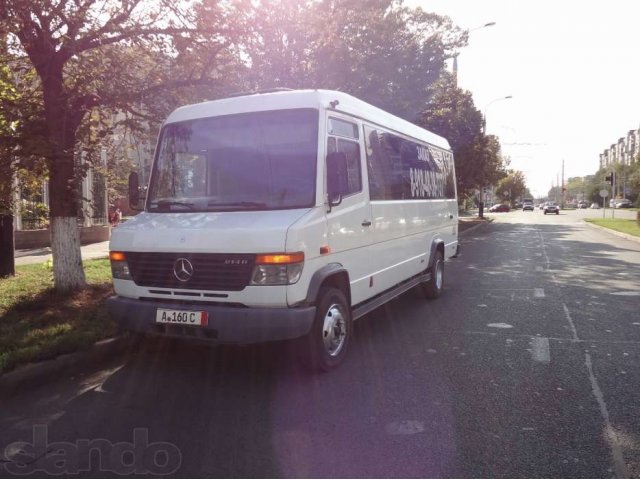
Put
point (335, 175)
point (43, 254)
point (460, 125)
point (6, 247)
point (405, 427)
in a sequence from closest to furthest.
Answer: point (405, 427) → point (335, 175) → point (6, 247) → point (43, 254) → point (460, 125)

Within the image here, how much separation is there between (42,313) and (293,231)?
444 cm

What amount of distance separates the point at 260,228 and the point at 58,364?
246cm

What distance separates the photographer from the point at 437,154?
9.15 meters

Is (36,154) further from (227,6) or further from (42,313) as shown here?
(227,6)

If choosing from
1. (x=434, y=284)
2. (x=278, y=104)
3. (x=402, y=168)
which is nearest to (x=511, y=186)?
(x=434, y=284)

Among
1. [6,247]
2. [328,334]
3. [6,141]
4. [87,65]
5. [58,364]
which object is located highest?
[87,65]

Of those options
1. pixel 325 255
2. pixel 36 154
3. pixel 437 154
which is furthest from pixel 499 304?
pixel 36 154

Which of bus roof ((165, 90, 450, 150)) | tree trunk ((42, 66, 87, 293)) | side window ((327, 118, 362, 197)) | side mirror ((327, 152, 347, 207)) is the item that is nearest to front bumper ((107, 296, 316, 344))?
side mirror ((327, 152, 347, 207))

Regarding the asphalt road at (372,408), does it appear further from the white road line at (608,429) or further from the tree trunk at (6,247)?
the tree trunk at (6,247)

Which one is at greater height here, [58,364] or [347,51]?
[347,51]

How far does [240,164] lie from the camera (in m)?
4.89

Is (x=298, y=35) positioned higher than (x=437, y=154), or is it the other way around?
(x=298, y=35)

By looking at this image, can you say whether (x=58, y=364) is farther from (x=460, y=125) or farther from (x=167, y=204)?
(x=460, y=125)

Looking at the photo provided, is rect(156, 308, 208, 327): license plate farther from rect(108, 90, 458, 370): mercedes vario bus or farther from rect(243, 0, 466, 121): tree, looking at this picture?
rect(243, 0, 466, 121): tree
